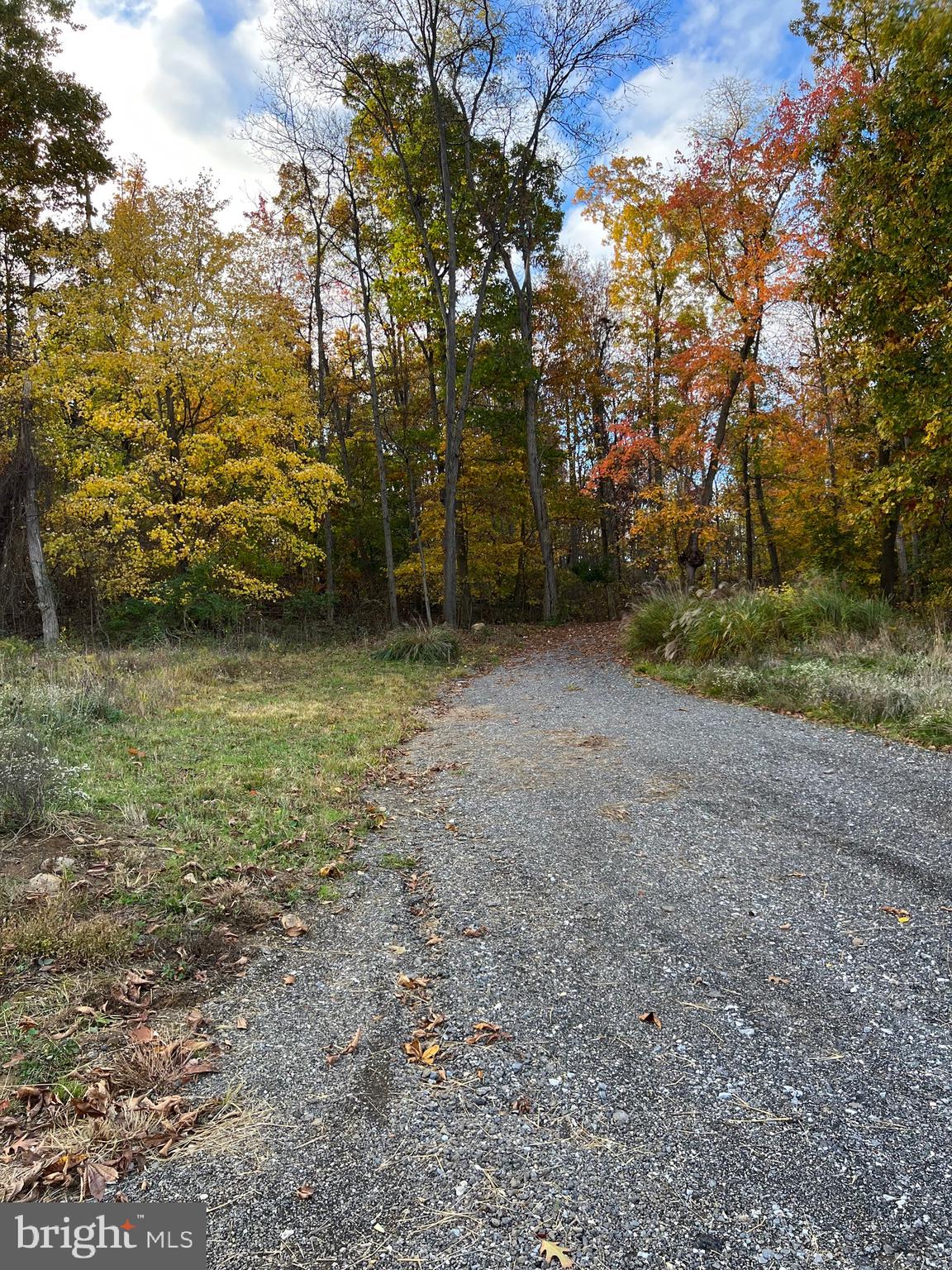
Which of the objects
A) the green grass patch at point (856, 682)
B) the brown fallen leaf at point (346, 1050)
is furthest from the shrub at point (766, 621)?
the brown fallen leaf at point (346, 1050)

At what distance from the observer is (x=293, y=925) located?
301 centimetres

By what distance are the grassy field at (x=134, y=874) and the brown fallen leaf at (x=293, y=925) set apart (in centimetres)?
1

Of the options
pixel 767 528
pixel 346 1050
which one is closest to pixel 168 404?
pixel 346 1050

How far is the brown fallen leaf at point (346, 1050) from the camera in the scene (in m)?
2.15

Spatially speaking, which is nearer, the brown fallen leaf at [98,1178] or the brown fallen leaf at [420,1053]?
the brown fallen leaf at [98,1178]

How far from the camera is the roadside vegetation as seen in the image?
19.8 feet

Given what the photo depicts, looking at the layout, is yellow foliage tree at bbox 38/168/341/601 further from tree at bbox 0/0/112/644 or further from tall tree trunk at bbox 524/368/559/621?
tall tree trunk at bbox 524/368/559/621

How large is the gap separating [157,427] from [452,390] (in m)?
6.12

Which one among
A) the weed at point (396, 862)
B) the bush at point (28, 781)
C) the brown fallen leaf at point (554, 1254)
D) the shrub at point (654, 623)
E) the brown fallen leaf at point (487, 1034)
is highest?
the shrub at point (654, 623)

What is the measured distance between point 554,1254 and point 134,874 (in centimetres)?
263

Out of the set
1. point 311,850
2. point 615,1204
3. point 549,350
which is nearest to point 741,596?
point 311,850

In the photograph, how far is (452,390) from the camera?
45.4 ft

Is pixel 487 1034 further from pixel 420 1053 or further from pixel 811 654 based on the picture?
pixel 811 654

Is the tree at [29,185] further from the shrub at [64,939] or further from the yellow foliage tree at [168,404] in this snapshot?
the shrub at [64,939]
